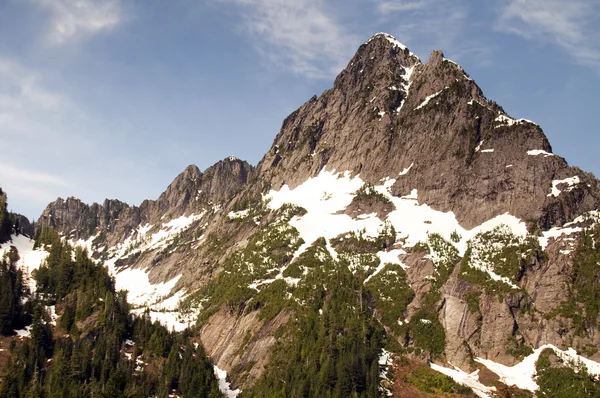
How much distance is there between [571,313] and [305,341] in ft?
242

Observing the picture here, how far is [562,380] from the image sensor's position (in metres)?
128

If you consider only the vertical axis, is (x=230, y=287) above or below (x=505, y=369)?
above

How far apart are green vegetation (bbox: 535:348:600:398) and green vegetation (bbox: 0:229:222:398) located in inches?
3294

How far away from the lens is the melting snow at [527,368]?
132 metres

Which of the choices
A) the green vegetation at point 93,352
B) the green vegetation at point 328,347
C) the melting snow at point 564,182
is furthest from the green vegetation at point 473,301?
the green vegetation at point 93,352

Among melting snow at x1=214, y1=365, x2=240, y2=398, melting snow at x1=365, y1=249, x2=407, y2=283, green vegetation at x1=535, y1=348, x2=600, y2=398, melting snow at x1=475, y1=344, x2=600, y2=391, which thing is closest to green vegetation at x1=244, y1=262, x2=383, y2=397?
melting snow at x1=214, y1=365, x2=240, y2=398

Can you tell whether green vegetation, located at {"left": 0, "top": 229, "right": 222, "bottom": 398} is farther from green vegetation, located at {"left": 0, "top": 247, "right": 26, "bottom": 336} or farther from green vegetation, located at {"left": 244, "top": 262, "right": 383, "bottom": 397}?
green vegetation, located at {"left": 244, "top": 262, "right": 383, "bottom": 397}

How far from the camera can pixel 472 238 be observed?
184 m

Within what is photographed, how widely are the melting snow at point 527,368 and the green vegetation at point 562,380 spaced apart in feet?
5.44

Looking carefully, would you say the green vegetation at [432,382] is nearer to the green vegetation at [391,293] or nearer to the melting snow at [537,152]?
the green vegetation at [391,293]

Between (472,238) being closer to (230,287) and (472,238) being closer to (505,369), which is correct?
Result: (505,369)

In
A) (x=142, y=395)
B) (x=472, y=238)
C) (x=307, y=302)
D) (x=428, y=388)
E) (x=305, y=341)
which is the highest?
(x=472, y=238)

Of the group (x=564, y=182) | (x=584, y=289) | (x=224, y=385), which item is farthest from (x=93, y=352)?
(x=564, y=182)

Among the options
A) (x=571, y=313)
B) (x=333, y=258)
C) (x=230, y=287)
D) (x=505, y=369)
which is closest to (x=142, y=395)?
(x=230, y=287)
